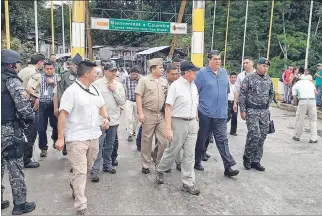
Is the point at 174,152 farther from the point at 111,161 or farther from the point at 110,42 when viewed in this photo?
the point at 110,42

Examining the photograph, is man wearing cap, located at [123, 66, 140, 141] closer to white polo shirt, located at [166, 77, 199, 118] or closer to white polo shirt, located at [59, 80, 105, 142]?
white polo shirt, located at [166, 77, 199, 118]

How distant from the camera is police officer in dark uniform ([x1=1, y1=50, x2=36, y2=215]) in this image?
3.91m

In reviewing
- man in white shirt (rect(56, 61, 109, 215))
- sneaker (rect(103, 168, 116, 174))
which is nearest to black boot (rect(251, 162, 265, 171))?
sneaker (rect(103, 168, 116, 174))

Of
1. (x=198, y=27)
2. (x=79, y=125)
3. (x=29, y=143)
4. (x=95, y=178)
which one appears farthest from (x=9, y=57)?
(x=198, y=27)

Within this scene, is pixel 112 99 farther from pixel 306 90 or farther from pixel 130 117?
pixel 306 90

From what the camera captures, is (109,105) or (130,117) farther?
(130,117)

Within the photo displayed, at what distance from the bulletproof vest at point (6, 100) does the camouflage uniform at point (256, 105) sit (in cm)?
358

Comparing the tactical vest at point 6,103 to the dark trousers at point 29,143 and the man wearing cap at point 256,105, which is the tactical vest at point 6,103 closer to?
the dark trousers at point 29,143

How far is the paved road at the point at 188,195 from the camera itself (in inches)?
169

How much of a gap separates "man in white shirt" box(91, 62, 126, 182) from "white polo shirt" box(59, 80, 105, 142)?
125 centimetres

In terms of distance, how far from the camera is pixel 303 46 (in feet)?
85.3

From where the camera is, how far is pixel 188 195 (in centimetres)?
473

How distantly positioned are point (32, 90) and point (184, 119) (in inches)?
110

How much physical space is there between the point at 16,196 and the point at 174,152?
2.09 metres
